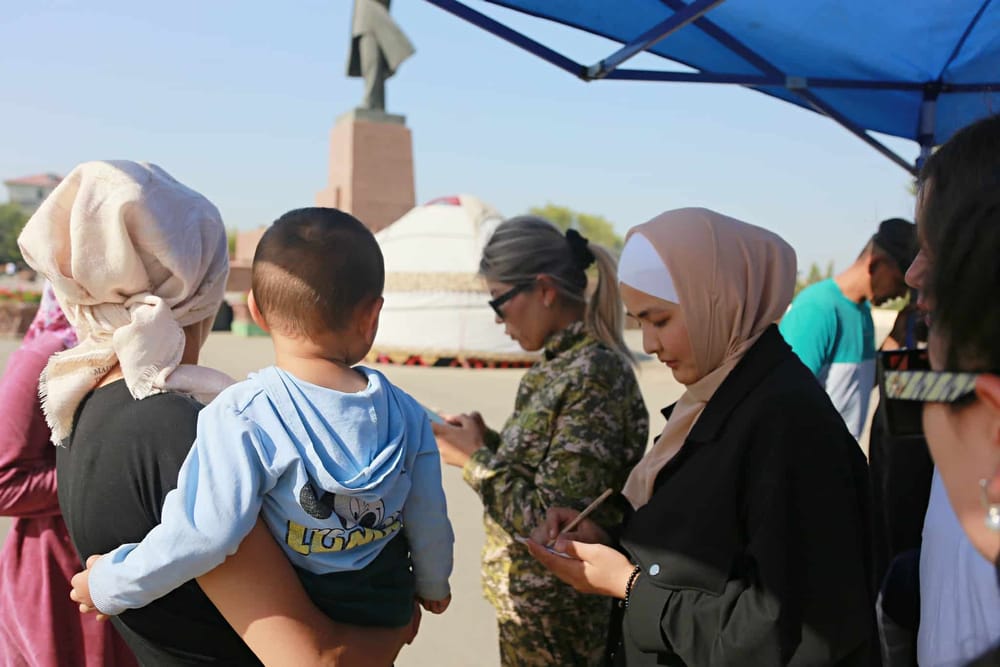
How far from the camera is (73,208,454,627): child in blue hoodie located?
129 centimetres

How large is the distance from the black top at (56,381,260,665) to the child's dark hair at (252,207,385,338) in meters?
0.27

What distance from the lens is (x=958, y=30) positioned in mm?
3086

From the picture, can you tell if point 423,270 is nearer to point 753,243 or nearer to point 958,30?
point 958,30

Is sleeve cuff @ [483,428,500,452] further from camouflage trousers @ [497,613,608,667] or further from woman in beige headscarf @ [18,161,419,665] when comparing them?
woman in beige headscarf @ [18,161,419,665]

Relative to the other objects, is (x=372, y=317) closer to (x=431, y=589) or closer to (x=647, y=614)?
(x=431, y=589)

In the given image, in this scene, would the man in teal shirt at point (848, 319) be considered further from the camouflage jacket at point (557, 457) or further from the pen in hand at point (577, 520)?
the pen in hand at point (577, 520)

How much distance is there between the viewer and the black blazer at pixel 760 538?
146cm

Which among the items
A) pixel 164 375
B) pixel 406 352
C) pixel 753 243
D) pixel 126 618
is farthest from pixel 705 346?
pixel 406 352

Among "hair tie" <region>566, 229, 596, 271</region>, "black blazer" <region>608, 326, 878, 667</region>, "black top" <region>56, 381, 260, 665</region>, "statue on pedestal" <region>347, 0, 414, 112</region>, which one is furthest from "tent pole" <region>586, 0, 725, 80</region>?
"statue on pedestal" <region>347, 0, 414, 112</region>

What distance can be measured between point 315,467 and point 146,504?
0.33 metres

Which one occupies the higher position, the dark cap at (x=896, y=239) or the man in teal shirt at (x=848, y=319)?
the dark cap at (x=896, y=239)

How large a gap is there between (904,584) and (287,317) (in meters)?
1.22

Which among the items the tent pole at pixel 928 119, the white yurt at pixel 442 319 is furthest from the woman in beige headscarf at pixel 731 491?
the white yurt at pixel 442 319

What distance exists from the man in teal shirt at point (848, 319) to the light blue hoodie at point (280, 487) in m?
3.18
